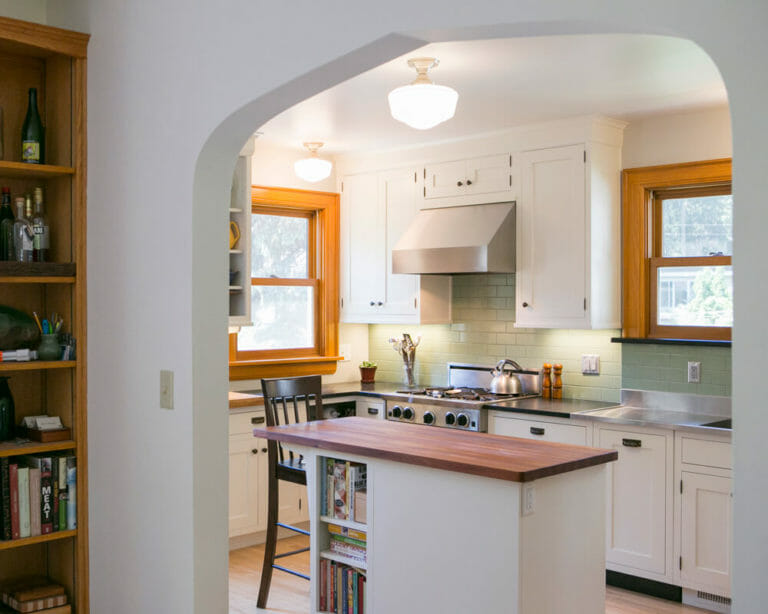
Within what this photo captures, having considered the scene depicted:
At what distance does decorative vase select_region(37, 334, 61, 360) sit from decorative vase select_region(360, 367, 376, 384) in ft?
10.9

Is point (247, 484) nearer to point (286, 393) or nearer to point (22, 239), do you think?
point (286, 393)

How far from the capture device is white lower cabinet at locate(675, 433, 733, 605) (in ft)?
13.4

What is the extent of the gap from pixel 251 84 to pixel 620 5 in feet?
3.66

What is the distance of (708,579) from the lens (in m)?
4.14

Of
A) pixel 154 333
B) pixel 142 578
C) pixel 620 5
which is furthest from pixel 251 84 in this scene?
pixel 142 578

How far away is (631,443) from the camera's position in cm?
439

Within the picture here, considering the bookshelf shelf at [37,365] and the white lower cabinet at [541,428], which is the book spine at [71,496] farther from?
the white lower cabinet at [541,428]

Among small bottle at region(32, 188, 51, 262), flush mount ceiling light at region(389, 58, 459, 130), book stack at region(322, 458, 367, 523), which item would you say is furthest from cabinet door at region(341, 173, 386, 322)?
small bottle at region(32, 188, 51, 262)

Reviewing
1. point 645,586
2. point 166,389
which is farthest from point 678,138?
point 166,389

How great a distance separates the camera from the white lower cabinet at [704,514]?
4.07 m

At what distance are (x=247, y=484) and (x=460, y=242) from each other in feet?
6.62

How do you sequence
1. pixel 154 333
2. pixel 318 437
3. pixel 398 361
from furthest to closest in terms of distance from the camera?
pixel 398 361, pixel 318 437, pixel 154 333

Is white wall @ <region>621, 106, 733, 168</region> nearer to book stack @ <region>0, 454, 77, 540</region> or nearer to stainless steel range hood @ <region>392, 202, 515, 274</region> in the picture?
stainless steel range hood @ <region>392, 202, 515, 274</region>

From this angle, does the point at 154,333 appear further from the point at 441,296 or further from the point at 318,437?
the point at 441,296
